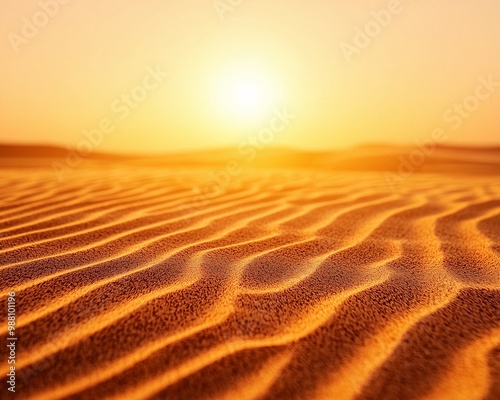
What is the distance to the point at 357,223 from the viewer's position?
238 centimetres

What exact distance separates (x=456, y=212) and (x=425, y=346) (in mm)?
1956

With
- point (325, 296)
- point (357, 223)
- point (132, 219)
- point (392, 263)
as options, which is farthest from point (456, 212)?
point (132, 219)

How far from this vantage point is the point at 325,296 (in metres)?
1.30

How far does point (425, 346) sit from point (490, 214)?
2018mm

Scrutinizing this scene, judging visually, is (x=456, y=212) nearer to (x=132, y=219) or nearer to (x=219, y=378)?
(x=132, y=219)

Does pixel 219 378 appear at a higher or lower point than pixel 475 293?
higher

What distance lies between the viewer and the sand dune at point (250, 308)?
94 centimetres

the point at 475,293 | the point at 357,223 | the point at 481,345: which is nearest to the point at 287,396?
the point at 481,345

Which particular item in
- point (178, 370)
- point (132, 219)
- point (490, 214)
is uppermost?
point (132, 219)

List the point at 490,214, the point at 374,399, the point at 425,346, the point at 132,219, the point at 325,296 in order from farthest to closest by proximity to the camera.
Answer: the point at 490,214 < the point at 132,219 < the point at 325,296 < the point at 425,346 < the point at 374,399

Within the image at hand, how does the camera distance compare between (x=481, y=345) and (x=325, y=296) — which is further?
(x=325, y=296)

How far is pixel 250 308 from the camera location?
4.01ft

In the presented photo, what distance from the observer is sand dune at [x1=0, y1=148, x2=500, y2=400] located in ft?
3.07

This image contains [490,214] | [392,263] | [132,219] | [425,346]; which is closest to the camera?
[425,346]
